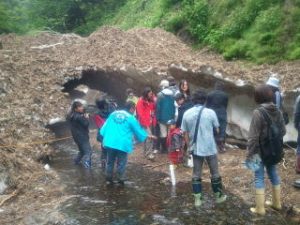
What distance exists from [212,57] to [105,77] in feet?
14.5

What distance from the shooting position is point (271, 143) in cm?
690

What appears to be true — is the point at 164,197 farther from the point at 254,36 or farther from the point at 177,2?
the point at 177,2

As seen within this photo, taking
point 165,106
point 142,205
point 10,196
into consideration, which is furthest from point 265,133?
point 10,196

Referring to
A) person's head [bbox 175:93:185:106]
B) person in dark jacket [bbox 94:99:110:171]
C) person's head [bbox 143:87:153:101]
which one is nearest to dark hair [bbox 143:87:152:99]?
person's head [bbox 143:87:153:101]

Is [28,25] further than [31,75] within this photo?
Yes

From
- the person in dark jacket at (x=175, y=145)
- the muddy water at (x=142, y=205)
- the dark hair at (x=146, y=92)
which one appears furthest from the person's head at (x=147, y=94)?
the muddy water at (x=142, y=205)

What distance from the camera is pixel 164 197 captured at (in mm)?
8539

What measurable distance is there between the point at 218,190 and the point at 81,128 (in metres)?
4.32

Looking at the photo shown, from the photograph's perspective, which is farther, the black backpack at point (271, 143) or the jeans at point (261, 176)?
the jeans at point (261, 176)

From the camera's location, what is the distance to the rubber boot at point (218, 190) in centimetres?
777

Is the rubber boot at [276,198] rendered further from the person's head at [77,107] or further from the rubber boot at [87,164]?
the person's head at [77,107]

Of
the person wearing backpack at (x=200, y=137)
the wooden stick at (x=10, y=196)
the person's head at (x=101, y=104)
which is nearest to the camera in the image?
the person wearing backpack at (x=200, y=137)

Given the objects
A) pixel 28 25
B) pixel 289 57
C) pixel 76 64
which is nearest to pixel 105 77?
pixel 76 64

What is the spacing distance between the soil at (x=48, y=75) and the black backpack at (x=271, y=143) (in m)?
1.14
